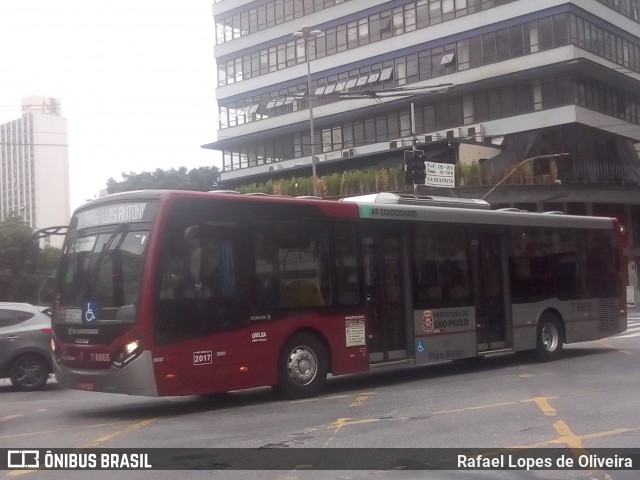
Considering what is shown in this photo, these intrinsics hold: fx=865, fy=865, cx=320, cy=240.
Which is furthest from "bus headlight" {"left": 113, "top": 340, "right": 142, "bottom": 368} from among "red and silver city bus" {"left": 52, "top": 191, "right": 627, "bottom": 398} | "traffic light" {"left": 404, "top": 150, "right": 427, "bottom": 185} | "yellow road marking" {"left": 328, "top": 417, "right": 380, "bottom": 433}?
"traffic light" {"left": 404, "top": 150, "right": 427, "bottom": 185}

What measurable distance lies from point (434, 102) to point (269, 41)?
1320cm

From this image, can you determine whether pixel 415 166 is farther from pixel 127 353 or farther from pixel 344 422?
pixel 344 422

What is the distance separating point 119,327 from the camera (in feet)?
38.9

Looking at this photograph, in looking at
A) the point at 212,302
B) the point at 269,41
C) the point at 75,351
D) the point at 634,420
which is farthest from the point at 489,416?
the point at 269,41

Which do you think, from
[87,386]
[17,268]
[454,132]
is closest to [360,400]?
[87,386]

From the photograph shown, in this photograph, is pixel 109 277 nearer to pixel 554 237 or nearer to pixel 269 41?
pixel 554 237

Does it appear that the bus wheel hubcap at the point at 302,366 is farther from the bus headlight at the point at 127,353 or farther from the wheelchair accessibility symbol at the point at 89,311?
the wheelchair accessibility symbol at the point at 89,311

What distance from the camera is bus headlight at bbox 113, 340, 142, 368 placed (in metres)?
11.7

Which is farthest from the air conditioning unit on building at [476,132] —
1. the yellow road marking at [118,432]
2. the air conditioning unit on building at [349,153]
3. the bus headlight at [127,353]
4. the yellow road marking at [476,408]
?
the yellow road marking at [118,432]

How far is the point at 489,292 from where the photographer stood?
17438 mm

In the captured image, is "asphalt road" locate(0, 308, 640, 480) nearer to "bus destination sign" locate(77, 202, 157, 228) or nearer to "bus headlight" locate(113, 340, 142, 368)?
"bus headlight" locate(113, 340, 142, 368)

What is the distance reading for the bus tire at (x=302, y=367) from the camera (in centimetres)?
1350

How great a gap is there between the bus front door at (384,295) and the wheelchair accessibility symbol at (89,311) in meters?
4.84

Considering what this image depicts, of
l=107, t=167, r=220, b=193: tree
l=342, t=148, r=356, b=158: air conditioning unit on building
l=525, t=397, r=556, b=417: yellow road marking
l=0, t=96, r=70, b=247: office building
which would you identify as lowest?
l=525, t=397, r=556, b=417: yellow road marking
